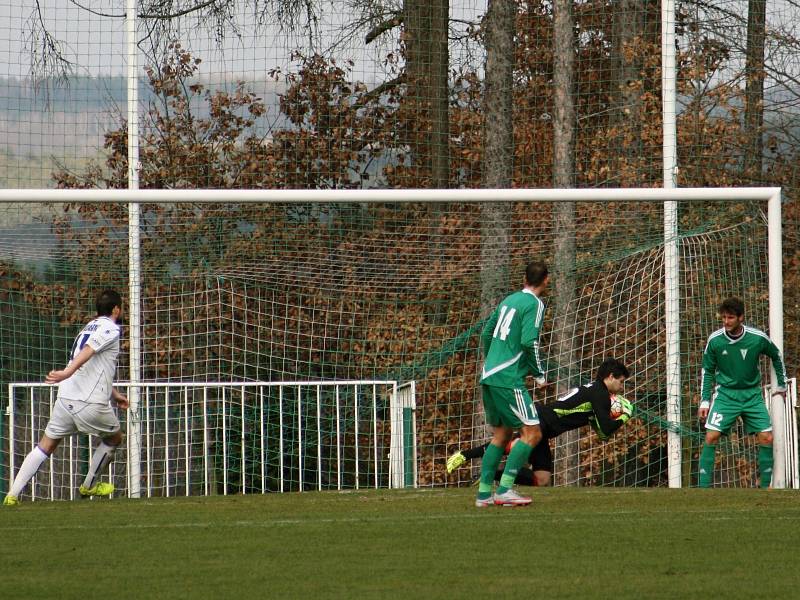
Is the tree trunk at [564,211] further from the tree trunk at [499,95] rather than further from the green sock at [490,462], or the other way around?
the green sock at [490,462]

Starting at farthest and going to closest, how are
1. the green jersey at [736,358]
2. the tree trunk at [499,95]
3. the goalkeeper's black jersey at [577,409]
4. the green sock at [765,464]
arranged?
the tree trunk at [499,95] → the green sock at [765,464] → the goalkeeper's black jersey at [577,409] → the green jersey at [736,358]

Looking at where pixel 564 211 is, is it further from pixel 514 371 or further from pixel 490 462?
pixel 490 462

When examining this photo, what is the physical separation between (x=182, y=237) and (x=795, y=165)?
8.80 m

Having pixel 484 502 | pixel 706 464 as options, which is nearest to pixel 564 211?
pixel 706 464

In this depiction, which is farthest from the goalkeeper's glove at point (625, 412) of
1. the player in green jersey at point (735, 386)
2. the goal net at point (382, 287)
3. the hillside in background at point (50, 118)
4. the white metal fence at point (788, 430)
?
the hillside in background at point (50, 118)

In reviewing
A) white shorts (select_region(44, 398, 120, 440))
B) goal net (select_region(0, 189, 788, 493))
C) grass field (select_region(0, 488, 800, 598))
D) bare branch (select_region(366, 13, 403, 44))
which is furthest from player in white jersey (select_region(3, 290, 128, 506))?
bare branch (select_region(366, 13, 403, 44))

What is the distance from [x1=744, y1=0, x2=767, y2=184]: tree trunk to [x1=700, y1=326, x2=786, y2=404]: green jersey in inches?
278

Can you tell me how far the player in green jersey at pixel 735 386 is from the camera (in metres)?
10.8

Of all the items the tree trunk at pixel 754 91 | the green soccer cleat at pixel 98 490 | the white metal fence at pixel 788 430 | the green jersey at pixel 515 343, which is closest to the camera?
the green jersey at pixel 515 343

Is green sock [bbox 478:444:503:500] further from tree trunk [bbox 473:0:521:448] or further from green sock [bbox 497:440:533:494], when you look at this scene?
tree trunk [bbox 473:0:521:448]

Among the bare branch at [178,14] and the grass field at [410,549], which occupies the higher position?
the bare branch at [178,14]

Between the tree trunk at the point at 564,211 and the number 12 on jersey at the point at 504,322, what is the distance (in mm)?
5410

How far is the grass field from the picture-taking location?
530 cm

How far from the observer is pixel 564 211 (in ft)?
Result: 47.1
